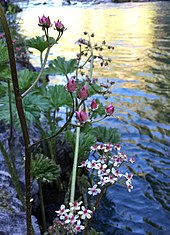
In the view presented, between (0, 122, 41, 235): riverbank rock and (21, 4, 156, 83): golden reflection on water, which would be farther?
(21, 4, 156, 83): golden reflection on water

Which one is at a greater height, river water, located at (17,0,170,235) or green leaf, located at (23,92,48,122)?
green leaf, located at (23,92,48,122)

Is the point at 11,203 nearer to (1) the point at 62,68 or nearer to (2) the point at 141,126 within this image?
(1) the point at 62,68

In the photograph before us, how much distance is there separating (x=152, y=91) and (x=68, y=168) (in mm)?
3881

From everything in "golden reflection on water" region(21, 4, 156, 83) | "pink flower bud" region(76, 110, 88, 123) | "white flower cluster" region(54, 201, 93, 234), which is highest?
"pink flower bud" region(76, 110, 88, 123)

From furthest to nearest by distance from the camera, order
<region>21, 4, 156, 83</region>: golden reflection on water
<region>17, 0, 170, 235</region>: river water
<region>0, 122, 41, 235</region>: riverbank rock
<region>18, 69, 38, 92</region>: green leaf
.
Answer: <region>21, 4, 156, 83</region>: golden reflection on water
<region>17, 0, 170, 235</region>: river water
<region>18, 69, 38, 92</region>: green leaf
<region>0, 122, 41, 235</region>: riverbank rock

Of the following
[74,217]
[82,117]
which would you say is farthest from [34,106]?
[82,117]

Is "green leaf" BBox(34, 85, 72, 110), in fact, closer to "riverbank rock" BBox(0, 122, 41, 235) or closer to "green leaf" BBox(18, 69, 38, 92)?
"green leaf" BBox(18, 69, 38, 92)

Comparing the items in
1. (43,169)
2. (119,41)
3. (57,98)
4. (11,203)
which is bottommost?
(119,41)

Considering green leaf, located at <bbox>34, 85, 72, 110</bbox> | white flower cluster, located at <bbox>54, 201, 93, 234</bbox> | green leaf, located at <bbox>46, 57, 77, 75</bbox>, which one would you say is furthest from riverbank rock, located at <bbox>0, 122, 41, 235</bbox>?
green leaf, located at <bbox>46, 57, 77, 75</bbox>

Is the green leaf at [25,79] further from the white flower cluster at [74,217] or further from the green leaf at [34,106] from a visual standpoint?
the white flower cluster at [74,217]

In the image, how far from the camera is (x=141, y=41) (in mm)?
13625

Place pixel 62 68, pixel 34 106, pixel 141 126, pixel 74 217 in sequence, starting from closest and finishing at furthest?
pixel 74 217 → pixel 34 106 → pixel 62 68 → pixel 141 126

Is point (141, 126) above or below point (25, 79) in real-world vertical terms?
below

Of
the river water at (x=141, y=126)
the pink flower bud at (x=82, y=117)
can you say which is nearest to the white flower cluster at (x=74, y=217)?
the pink flower bud at (x=82, y=117)
